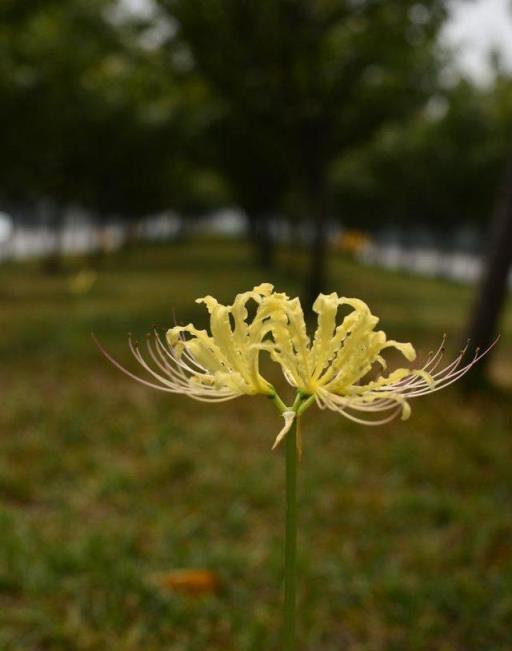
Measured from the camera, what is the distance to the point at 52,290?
12.9m

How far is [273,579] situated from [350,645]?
1.57ft

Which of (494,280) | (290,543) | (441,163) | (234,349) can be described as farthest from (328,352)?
(441,163)

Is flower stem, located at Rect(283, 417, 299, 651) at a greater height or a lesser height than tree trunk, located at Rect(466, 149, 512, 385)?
greater

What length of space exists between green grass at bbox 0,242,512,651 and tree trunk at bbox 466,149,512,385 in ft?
1.64

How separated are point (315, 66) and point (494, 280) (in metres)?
4.56

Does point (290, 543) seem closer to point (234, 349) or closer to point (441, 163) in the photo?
point (234, 349)

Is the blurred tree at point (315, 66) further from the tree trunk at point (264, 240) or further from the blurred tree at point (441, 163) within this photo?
the tree trunk at point (264, 240)

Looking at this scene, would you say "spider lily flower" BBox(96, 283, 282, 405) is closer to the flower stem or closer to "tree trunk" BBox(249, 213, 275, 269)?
the flower stem

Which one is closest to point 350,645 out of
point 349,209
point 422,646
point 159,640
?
point 422,646

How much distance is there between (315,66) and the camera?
8977mm

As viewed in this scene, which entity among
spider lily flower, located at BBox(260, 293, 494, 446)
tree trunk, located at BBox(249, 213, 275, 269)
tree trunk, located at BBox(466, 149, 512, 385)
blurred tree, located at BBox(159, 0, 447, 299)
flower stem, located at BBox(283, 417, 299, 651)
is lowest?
tree trunk, located at BBox(249, 213, 275, 269)

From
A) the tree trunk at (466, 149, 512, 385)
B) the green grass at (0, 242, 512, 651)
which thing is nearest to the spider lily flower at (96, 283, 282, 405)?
the green grass at (0, 242, 512, 651)

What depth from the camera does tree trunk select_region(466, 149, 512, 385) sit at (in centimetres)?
534

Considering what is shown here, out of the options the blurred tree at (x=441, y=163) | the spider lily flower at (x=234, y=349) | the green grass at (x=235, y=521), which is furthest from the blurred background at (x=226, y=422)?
the spider lily flower at (x=234, y=349)
